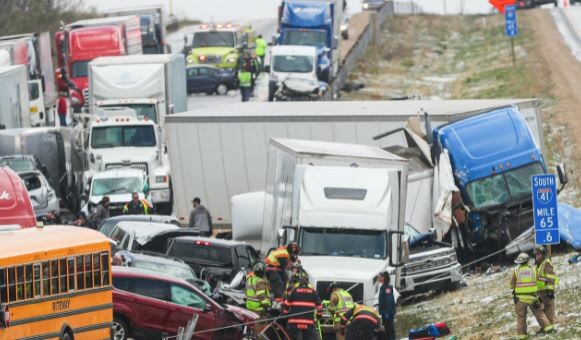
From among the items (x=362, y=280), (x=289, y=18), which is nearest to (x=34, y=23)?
(x=289, y=18)

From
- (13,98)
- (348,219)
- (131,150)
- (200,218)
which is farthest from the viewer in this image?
(13,98)

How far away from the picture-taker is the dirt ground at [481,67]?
186 ft

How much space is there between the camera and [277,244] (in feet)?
89.3

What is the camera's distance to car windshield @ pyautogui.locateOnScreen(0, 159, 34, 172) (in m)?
40.1

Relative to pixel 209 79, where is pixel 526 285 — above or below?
above

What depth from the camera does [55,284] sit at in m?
21.0

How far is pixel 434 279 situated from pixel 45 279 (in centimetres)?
1029

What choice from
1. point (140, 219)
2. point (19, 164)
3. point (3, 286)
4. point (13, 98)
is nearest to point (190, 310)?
point (3, 286)

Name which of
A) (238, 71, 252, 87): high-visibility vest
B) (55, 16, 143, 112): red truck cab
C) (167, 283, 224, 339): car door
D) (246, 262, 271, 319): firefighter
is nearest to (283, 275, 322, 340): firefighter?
(246, 262, 271, 319): firefighter

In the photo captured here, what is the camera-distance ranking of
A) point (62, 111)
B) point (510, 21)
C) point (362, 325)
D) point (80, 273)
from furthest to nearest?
1. point (510, 21)
2. point (62, 111)
3. point (80, 273)
4. point (362, 325)

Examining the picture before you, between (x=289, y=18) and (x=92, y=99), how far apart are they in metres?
18.1

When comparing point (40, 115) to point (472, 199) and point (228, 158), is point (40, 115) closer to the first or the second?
point (228, 158)

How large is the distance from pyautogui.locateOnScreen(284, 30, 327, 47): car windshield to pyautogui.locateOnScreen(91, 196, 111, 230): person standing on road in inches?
1115

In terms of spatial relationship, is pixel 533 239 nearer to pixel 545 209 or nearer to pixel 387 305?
pixel 545 209
